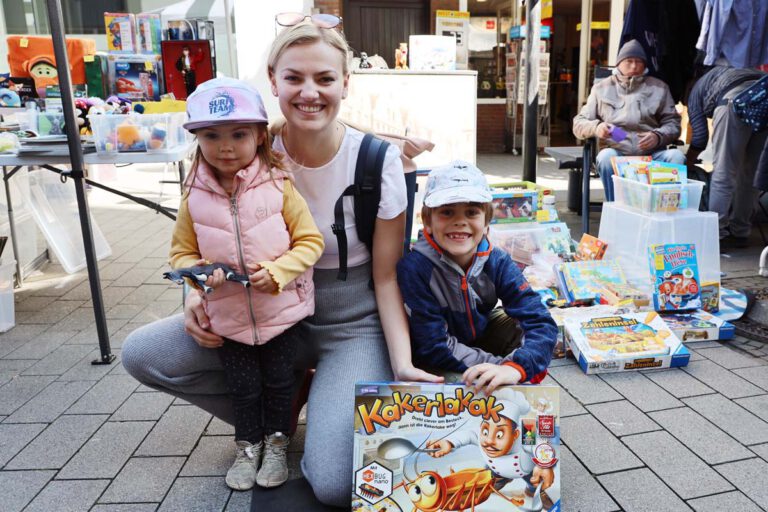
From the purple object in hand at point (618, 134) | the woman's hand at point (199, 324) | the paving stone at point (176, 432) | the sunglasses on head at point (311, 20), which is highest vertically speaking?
the sunglasses on head at point (311, 20)

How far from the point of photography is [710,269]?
3.56 meters

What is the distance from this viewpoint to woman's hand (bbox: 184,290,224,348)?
1929 millimetres

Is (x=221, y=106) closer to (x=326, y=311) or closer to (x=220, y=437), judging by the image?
(x=326, y=311)

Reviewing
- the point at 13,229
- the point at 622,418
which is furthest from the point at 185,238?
the point at 13,229

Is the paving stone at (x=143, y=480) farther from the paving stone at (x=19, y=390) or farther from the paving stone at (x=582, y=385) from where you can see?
the paving stone at (x=582, y=385)

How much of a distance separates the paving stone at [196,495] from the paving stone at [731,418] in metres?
1.81

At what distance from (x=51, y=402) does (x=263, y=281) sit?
4.82ft

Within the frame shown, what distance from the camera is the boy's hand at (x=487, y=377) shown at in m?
1.70

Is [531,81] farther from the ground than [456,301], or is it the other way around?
[531,81]

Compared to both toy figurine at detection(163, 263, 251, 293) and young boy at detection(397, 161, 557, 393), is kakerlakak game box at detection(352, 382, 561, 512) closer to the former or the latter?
young boy at detection(397, 161, 557, 393)

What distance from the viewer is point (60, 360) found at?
10.0 ft

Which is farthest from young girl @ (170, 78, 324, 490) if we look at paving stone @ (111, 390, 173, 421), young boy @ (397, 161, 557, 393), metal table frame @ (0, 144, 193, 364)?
metal table frame @ (0, 144, 193, 364)

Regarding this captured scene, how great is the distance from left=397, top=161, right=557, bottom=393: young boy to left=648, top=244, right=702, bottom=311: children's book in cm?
156

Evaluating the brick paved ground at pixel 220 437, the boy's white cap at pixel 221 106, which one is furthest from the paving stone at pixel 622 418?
the boy's white cap at pixel 221 106
